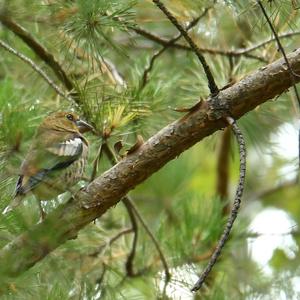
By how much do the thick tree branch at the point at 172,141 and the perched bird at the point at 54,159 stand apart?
0.12m

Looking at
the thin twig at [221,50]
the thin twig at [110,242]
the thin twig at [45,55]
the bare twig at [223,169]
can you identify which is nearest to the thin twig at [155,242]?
the thin twig at [110,242]

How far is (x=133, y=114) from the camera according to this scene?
8.89 ft

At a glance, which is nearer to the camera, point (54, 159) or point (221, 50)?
point (54, 159)

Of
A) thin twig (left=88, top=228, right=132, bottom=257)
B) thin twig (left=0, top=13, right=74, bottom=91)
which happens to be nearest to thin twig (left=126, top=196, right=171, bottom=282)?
thin twig (left=88, top=228, right=132, bottom=257)

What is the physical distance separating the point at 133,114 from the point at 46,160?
0.34 meters

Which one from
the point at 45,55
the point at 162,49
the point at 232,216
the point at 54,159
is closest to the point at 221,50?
the point at 162,49

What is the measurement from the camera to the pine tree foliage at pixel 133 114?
8.53ft

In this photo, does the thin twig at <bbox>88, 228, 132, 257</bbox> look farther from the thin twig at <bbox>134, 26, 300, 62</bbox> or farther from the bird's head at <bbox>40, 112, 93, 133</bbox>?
the thin twig at <bbox>134, 26, 300, 62</bbox>

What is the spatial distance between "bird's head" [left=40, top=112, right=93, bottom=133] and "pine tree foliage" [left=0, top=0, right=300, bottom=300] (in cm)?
4

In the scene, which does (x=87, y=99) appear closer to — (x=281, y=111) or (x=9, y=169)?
(x=9, y=169)

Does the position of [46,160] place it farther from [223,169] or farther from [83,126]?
[223,169]

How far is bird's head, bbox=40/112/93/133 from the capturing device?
9.50 ft

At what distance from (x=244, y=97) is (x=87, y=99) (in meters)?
0.57

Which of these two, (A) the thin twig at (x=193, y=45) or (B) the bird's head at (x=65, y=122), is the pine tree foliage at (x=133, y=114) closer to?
(B) the bird's head at (x=65, y=122)
